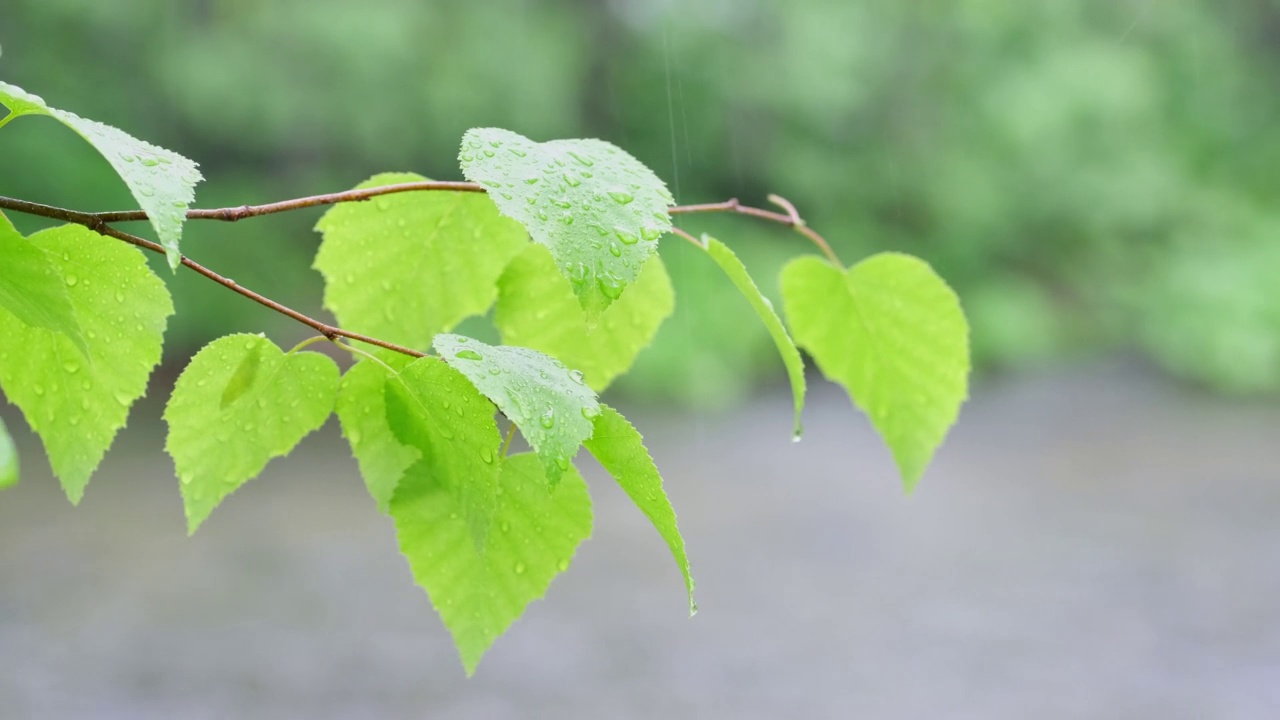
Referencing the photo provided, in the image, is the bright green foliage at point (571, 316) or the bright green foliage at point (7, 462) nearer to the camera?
the bright green foliage at point (7, 462)

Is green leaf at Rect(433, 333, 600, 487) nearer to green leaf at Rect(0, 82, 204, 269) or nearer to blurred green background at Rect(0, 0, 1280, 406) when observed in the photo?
green leaf at Rect(0, 82, 204, 269)

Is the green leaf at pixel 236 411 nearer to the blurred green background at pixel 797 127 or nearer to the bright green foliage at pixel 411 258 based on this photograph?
the bright green foliage at pixel 411 258

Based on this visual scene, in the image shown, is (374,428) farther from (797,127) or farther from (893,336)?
(797,127)

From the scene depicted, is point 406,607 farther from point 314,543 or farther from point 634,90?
point 634,90

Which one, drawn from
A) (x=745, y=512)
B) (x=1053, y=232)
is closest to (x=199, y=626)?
(x=745, y=512)

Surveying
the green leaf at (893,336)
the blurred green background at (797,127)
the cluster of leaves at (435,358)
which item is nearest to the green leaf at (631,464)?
the cluster of leaves at (435,358)

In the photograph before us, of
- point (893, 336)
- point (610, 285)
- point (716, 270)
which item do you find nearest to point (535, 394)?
point (610, 285)

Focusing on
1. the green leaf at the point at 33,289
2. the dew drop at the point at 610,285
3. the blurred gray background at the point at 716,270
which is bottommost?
the blurred gray background at the point at 716,270
